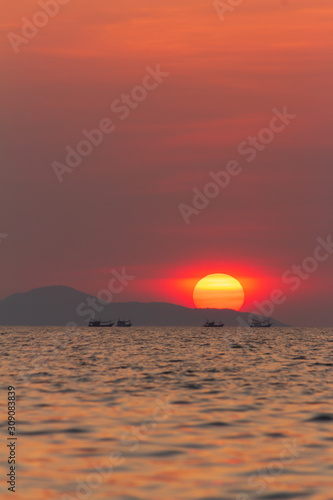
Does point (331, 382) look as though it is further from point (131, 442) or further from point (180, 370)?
point (131, 442)

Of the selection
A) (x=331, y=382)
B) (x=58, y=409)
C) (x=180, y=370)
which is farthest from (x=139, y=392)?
(x=180, y=370)

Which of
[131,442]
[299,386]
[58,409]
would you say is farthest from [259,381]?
[131,442]

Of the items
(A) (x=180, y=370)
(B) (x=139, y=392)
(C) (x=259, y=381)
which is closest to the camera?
(B) (x=139, y=392)

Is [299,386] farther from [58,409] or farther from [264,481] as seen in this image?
[264,481]

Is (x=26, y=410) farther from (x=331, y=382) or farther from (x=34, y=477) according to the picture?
(x=331, y=382)

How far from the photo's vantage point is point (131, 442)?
28719 mm

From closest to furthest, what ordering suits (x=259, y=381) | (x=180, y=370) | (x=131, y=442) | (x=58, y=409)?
(x=131, y=442), (x=58, y=409), (x=259, y=381), (x=180, y=370)

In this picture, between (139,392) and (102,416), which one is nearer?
(102,416)

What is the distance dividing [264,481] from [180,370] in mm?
41018

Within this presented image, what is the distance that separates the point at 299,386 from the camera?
49.6m

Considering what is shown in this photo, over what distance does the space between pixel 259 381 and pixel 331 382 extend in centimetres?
458

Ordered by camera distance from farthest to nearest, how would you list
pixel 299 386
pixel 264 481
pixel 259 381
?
1. pixel 259 381
2. pixel 299 386
3. pixel 264 481

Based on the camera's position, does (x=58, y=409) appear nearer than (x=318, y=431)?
No

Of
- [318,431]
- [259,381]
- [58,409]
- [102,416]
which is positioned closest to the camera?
[318,431]
